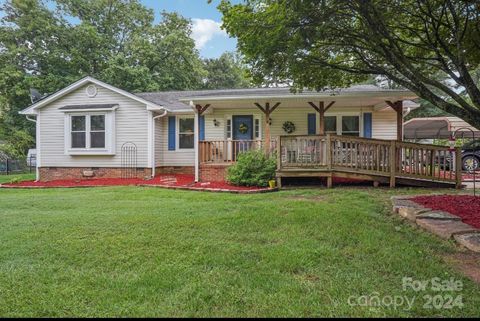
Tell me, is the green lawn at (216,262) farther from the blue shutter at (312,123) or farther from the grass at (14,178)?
the grass at (14,178)

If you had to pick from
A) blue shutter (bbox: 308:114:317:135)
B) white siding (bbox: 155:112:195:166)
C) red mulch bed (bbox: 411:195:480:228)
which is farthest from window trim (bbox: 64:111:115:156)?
red mulch bed (bbox: 411:195:480:228)

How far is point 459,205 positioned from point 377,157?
3.03 metres

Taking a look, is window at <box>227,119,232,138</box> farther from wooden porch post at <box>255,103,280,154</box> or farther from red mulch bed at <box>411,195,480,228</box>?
red mulch bed at <box>411,195,480,228</box>

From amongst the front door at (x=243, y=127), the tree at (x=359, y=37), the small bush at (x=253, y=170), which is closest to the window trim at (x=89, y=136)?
the front door at (x=243, y=127)

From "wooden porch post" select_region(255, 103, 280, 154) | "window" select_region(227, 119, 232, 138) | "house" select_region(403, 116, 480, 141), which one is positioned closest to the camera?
"wooden porch post" select_region(255, 103, 280, 154)

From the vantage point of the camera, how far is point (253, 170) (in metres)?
8.89

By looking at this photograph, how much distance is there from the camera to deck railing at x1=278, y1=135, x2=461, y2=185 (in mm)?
8156

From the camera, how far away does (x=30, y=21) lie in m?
21.4

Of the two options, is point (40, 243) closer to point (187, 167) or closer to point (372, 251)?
point (372, 251)

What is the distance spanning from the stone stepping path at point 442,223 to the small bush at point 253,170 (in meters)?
3.69

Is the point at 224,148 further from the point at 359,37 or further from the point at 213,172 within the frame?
the point at 359,37

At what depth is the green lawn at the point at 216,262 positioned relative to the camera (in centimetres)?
238

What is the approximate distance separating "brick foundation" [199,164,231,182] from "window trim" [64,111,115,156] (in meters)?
3.88

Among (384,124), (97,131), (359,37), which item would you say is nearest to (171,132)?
(97,131)
